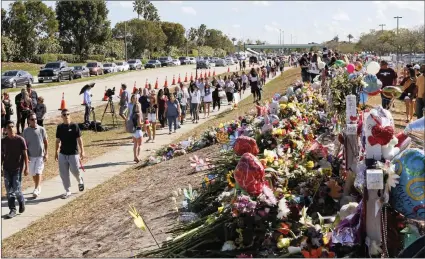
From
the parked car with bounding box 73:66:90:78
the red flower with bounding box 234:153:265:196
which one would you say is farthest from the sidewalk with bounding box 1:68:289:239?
the parked car with bounding box 73:66:90:78

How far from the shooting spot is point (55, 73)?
40094 millimetres

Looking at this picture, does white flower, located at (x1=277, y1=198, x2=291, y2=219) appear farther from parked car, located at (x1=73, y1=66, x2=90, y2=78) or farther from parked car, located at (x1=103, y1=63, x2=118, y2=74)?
parked car, located at (x1=103, y1=63, x2=118, y2=74)

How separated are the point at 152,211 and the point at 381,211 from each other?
3.98 meters

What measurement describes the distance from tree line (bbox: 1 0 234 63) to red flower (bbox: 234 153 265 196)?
36.1 meters

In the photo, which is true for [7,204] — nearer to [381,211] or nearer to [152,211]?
[152,211]

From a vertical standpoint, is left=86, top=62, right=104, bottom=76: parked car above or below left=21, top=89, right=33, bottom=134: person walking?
above

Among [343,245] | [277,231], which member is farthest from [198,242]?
[343,245]

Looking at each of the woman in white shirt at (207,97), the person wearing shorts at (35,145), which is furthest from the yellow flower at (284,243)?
the woman in white shirt at (207,97)

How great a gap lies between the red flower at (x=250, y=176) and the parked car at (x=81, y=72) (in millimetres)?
39970

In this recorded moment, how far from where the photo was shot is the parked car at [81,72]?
43.7 m

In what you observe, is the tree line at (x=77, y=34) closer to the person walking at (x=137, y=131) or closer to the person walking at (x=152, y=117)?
the person walking at (x=152, y=117)

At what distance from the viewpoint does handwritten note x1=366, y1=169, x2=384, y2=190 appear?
4406mm

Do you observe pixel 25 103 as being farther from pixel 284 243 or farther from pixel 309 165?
pixel 284 243

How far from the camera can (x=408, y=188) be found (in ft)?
14.6
